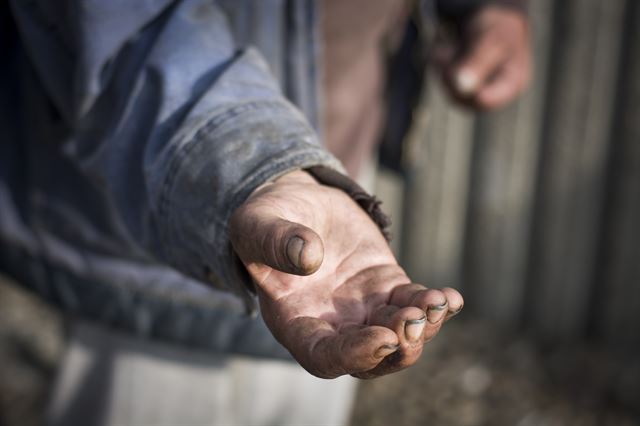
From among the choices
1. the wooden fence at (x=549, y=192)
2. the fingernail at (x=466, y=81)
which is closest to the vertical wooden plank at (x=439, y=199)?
the wooden fence at (x=549, y=192)

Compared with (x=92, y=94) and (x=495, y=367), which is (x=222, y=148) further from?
(x=495, y=367)

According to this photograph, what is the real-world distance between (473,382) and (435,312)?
2.25 metres

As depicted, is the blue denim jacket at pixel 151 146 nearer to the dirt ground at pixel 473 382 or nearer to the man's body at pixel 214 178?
the man's body at pixel 214 178

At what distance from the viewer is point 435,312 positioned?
2.45 feet

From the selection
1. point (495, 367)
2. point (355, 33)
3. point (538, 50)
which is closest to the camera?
point (355, 33)

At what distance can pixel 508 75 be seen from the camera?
170 centimetres

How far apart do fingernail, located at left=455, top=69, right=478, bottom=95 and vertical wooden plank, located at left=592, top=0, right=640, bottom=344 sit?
48.5 inches

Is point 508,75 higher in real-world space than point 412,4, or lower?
lower

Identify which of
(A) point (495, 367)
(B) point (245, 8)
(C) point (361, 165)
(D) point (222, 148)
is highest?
(B) point (245, 8)

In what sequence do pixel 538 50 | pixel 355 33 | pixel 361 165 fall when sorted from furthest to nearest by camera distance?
pixel 538 50 < pixel 361 165 < pixel 355 33

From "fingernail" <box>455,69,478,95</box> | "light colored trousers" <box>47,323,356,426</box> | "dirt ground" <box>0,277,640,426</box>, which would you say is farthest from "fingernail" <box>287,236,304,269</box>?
"dirt ground" <box>0,277,640,426</box>

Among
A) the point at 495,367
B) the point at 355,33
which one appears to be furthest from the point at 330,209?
the point at 495,367

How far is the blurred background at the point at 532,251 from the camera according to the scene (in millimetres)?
2646

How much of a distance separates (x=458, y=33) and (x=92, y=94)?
1084 millimetres
